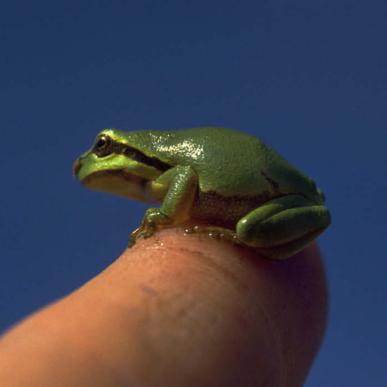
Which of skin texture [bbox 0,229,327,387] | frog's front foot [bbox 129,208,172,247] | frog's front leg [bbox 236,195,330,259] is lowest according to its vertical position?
skin texture [bbox 0,229,327,387]

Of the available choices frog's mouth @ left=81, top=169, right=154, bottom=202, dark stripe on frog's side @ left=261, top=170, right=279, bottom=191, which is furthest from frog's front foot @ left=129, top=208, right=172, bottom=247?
dark stripe on frog's side @ left=261, top=170, right=279, bottom=191

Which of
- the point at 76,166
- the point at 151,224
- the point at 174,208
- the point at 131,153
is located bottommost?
the point at 151,224

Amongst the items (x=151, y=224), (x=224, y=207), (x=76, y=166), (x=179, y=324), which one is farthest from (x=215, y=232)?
(x=76, y=166)

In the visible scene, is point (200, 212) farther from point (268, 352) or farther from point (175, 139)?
point (268, 352)

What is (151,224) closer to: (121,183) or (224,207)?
(224,207)

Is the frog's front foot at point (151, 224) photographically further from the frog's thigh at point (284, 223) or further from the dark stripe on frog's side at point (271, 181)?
the dark stripe on frog's side at point (271, 181)

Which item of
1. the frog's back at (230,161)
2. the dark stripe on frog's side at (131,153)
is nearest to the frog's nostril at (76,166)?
the dark stripe on frog's side at (131,153)

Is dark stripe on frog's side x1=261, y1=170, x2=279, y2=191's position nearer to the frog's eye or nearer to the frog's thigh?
the frog's thigh
